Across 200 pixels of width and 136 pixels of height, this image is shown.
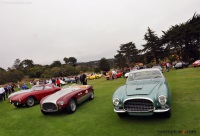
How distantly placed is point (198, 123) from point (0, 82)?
2176 inches

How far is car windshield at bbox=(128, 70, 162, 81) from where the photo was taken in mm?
7946

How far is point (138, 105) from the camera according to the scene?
5758 mm

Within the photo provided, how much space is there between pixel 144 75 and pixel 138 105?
2.65 meters

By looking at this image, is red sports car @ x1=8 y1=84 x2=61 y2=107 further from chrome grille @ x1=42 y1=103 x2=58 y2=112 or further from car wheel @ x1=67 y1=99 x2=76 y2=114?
car wheel @ x1=67 y1=99 x2=76 y2=114

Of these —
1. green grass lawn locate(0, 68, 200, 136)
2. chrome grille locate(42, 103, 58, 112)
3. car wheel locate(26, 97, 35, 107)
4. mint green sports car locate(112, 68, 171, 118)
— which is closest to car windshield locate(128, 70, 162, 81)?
mint green sports car locate(112, 68, 171, 118)

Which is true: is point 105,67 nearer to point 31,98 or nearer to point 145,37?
point 145,37

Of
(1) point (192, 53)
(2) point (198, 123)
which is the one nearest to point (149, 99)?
(2) point (198, 123)

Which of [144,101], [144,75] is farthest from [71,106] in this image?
[144,101]

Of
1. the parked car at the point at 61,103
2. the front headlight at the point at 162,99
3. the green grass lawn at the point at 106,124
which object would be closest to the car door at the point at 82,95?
the parked car at the point at 61,103

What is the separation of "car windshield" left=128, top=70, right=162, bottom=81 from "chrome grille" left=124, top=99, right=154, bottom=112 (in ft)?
7.79

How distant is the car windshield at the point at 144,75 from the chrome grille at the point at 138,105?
7.79 ft

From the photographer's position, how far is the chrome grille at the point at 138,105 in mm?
5629

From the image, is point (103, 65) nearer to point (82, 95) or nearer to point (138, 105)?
point (82, 95)

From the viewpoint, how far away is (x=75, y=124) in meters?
6.84
